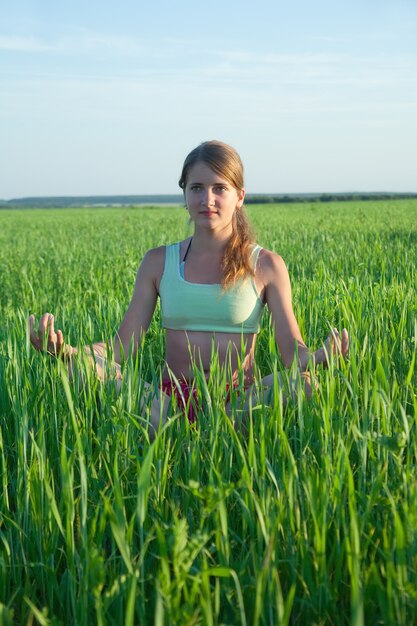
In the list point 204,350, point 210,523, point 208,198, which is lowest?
point 210,523

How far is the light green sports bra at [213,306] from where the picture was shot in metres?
3.19

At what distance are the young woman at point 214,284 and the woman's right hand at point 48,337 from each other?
0.82 ft

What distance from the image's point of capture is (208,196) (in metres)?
3.09

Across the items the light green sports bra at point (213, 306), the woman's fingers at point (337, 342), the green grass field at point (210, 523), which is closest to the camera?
the green grass field at point (210, 523)

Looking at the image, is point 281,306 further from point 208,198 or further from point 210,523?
point 210,523

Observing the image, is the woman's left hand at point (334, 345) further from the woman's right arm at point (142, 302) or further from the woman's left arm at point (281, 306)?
the woman's right arm at point (142, 302)

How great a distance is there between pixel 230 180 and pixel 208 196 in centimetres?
12

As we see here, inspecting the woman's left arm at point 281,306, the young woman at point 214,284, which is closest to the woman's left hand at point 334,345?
the woman's left arm at point 281,306

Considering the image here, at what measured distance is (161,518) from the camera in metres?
1.85

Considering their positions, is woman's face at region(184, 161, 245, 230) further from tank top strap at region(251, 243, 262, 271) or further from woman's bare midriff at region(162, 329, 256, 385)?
woman's bare midriff at region(162, 329, 256, 385)

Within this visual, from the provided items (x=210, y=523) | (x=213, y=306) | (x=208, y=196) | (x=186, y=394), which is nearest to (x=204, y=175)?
(x=208, y=196)

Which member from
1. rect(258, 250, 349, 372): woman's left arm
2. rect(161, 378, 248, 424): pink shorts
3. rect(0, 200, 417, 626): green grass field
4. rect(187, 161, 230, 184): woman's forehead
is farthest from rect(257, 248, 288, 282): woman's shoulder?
rect(0, 200, 417, 626): green grass field

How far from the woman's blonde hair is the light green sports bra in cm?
4

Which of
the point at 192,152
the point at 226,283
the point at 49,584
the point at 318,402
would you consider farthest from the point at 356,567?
the point at 192,152
